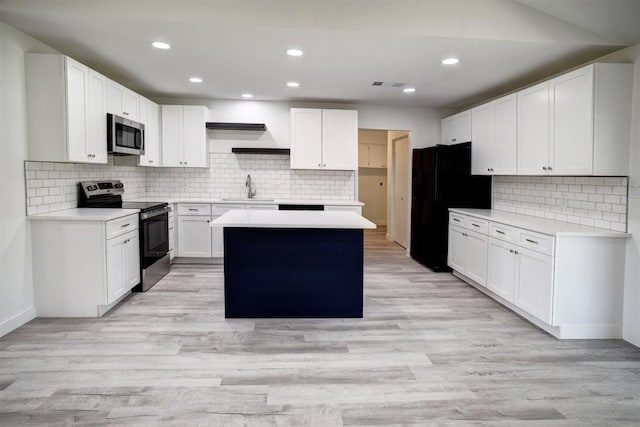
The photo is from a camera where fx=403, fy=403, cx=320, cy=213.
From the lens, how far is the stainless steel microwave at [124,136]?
413cm

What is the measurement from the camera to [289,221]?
3449 mm

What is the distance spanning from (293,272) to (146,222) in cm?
193

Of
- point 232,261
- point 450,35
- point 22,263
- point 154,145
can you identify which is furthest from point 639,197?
point 154,145

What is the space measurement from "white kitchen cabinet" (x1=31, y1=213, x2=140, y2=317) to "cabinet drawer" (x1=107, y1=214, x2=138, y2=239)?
1.2 inches

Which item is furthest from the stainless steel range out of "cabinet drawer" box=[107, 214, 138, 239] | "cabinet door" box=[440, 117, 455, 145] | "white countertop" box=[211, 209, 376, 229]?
"cabinet door" box=[440, 117, 455, 145]

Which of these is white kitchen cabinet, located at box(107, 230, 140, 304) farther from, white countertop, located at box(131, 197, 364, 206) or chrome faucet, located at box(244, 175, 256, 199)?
chrome faucet, located at box(244, 175, 256, 199)

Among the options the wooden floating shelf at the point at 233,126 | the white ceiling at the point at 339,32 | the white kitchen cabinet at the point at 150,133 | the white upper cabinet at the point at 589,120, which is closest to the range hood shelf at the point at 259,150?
the wooden floating shelf at the point at 233,126

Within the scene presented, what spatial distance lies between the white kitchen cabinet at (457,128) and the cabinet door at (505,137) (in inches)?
27.6

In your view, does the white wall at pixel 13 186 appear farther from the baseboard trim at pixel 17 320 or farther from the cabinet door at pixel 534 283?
the cabinet door at pixel 534 283

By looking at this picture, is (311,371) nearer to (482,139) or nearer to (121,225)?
(121,225)

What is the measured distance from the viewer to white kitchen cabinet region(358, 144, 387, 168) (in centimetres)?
999

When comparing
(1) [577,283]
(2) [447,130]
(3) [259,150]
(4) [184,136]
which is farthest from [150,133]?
(1) [577,283]

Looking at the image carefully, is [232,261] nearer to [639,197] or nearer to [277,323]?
[277,323]

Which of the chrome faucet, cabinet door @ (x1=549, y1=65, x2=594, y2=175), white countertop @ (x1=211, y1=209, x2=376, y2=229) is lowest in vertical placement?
white countertop @ (x1=211, y1=209, x2=376, y2=229)
